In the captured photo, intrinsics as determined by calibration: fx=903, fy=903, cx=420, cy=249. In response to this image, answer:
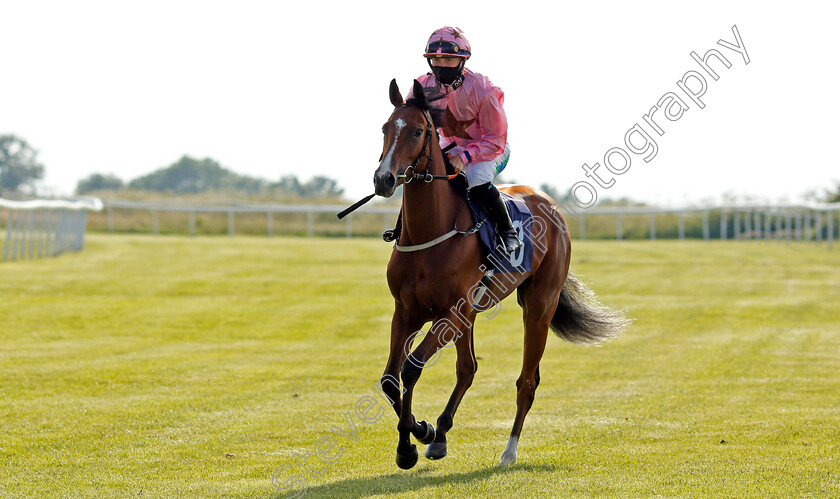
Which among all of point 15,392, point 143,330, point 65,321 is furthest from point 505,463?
point 65,321

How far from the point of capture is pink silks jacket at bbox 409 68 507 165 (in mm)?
6105

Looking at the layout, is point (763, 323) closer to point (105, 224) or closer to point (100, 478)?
point (100, 478)

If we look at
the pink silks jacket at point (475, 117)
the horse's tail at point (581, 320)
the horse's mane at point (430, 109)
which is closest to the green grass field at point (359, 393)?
the horse's tail at point (581, 320)

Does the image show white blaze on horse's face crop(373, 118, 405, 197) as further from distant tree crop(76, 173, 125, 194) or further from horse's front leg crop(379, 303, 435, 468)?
distant tree crop(76, 173, 125, 194)

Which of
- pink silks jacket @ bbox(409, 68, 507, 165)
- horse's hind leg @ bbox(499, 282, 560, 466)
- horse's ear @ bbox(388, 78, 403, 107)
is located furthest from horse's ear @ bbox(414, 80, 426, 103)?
horse's hind leg @ bbox(499, 282, 560, 466)

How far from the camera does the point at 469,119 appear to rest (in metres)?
6.25

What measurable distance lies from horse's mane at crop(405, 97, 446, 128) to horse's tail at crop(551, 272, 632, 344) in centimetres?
240

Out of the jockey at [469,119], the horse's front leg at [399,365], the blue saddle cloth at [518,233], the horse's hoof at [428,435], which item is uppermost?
the jockey at [469,119]

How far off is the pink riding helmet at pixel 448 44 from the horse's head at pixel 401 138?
44 centimetres

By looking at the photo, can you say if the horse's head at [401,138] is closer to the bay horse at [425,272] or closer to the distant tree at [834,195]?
the bay horse at [425,272]

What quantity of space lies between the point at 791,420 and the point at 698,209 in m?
29.7

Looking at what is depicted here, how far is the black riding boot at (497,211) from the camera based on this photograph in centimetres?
623

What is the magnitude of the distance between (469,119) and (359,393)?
3.64m

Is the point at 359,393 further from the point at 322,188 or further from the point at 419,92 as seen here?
the point at 322,188
